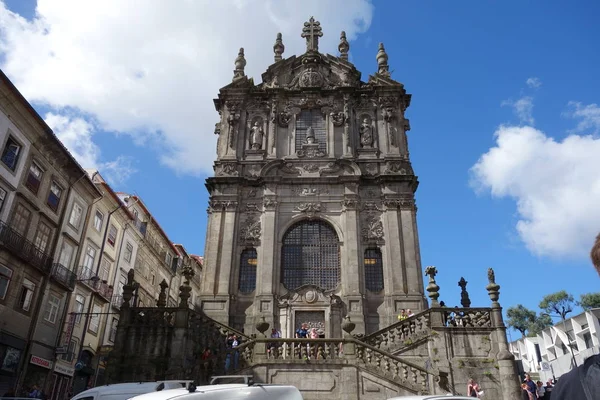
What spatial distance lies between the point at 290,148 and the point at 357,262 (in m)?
8.59

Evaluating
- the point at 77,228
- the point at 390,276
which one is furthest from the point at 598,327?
the point at 77,228

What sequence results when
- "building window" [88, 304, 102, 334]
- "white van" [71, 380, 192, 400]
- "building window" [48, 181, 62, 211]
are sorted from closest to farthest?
"white van" [71, 380, 192, 400]
"building window" [48, 181, 62, 211]
"building window" [88, 304, 102, 334]

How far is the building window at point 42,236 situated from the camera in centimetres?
2510

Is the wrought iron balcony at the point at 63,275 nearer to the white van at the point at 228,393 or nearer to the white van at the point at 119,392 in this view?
the white van at the point at 119,392

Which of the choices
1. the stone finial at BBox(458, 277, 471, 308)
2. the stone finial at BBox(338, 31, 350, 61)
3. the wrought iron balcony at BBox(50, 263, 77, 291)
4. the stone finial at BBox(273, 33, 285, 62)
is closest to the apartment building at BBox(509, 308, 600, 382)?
the stone finial at BBox(458, 277, 471, 308)

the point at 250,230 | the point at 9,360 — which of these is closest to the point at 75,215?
the point at 9,360

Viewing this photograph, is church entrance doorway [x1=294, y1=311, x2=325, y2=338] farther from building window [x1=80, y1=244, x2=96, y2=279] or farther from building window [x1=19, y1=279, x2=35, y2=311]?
building window [x1=80, y1=244, x2=96, y2=279]

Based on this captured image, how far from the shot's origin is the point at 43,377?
25.0 meters

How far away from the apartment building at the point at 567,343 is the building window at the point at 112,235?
3708 centimetres

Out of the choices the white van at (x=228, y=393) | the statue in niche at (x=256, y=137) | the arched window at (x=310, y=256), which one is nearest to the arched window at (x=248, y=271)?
the arched window at (x=310, y=256)

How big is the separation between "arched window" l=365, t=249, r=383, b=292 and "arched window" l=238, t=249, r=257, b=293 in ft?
20.0

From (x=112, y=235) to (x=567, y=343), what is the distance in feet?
152

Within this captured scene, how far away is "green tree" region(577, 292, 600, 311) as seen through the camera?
65.4 meters

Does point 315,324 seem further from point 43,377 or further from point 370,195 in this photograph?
point 43,377
